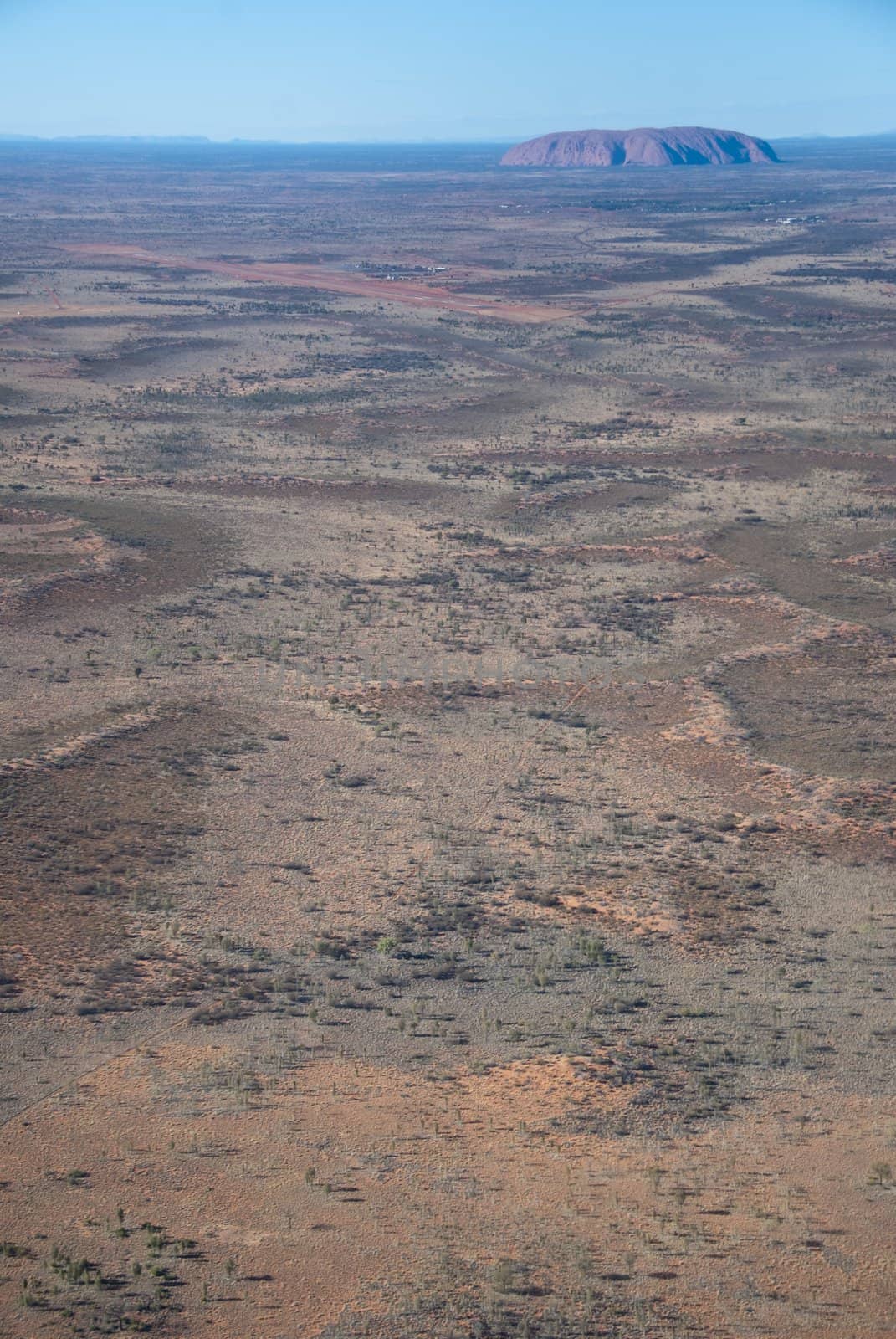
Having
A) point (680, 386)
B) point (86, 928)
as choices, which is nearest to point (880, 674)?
point (86, 928)

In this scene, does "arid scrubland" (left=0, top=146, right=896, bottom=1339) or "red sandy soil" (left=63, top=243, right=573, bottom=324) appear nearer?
"arid scrubland" (left=0, top=146, right=896, bottom=1339)

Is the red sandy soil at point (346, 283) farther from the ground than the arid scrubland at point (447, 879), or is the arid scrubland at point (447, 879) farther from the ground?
the red sandy soil at point (346, 283)

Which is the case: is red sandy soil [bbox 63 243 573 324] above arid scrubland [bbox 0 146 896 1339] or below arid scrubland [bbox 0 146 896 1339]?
above

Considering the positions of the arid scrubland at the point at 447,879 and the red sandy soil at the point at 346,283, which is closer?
the arid scrubland at the point at 447,879

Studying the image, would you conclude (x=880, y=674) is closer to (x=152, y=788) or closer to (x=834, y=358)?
(x=152, y=788)
